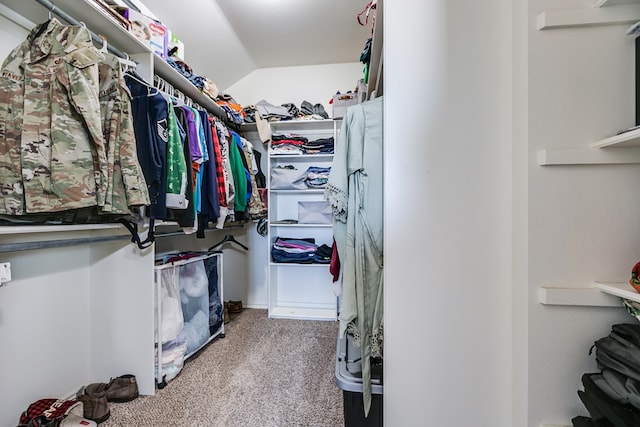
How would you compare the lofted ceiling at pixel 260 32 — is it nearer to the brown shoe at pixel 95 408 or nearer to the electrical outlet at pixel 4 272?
the electrical outlet at pixel 4 272

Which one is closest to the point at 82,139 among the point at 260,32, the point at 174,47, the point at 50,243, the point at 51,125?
the point at 51,125

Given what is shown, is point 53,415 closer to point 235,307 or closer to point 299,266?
point 235,307

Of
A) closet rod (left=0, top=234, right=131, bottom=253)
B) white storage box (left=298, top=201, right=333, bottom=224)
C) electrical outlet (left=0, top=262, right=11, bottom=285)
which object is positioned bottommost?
electrical outlet (left=0, top=262, right=11, bottom=285)

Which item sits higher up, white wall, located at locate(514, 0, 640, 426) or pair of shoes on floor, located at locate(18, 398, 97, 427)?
white wall, located at locate(514, 0, 640, 426)

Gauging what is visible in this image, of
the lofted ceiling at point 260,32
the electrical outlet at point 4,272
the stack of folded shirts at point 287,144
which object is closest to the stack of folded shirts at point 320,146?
the stack of folded shirts at point 287,144

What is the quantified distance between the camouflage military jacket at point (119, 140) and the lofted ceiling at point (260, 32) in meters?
0.88

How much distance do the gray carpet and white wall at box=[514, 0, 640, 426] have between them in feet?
3.09

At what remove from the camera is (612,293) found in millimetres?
684

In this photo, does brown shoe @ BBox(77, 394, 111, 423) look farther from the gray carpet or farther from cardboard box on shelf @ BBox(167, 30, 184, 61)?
cardboard box on shelf @ BBox(167, 30, 184, 61)

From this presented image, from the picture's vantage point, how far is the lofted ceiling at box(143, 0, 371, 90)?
1931 millimetres

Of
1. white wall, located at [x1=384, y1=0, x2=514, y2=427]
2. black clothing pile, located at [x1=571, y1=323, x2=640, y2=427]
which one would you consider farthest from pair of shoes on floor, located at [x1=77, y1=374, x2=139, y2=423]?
black clothing pile, located at [x1=571, y1=323, x2=640, y2=427]

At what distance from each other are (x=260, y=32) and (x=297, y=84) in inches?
26.0

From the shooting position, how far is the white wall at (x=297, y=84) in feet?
9.17

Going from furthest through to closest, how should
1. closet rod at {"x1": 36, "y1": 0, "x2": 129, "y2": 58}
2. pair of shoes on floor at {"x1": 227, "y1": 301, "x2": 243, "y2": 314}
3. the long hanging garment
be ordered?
Answer: pair of shoes on floor at {"x1": 227, "y1": 301, "x2": 243, "y2": 314} → closet rod at {"x1": 36, "y1": 0, "x2": 129, "y2": 58} → the long hanging garment
